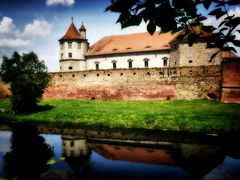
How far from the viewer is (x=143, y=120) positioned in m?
16.1

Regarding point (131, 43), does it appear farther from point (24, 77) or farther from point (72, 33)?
point (24, 77)

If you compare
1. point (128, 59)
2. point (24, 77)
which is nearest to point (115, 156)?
point (24, 77)

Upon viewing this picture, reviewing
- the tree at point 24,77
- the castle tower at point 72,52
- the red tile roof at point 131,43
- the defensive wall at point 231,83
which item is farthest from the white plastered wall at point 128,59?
the tree at point 24,77

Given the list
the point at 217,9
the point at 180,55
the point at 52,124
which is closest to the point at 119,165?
the point at 217,9

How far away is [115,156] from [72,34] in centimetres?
3193

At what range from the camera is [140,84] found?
2627cm

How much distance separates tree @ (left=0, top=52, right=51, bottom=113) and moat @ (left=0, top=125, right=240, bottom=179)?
5649 mm

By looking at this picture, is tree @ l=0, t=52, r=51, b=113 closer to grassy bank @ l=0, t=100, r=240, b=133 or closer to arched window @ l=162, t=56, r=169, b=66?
grassy bank @ l=0, t=100, r=240, b=133

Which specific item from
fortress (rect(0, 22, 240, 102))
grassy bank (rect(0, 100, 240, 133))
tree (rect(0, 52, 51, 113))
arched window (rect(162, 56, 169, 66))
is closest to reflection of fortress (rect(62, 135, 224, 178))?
grassy bank (rect(0, 100, 240, 133))

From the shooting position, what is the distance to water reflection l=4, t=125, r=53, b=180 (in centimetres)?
871

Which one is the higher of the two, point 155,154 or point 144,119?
point 144,119

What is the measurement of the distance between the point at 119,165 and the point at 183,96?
56.8 feet

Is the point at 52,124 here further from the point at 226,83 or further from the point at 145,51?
the point at 145,51

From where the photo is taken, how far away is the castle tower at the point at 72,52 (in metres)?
38.5
